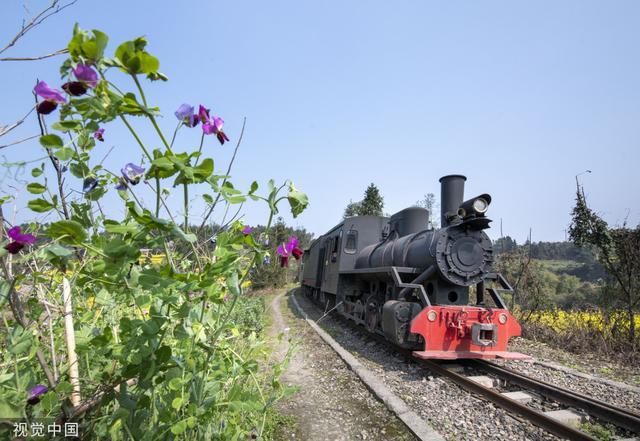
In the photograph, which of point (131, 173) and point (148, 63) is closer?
point (148, 63)

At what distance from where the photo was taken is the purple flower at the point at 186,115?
1.38 meters

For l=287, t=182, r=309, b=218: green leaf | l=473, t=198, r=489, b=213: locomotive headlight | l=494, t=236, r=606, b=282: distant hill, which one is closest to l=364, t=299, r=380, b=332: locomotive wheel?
l=473, t=198, r=489, b=213: locomotive headlight

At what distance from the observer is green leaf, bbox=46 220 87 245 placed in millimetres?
1008

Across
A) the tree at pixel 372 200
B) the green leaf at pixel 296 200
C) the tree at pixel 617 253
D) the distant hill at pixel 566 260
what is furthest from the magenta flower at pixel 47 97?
the distant hill at pixel 566 260

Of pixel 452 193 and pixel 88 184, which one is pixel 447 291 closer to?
pixel 452 193

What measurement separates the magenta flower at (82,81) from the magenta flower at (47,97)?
0.10 meters

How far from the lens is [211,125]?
1.43 meters

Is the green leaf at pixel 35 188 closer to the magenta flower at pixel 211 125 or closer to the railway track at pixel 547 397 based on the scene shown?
the magenta flower at pixel 211 125

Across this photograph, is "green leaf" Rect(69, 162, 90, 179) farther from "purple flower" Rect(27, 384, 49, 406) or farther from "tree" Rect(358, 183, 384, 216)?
"tree" Rect(358, 183, 384, 216)

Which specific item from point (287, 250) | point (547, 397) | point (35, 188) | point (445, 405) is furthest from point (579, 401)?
point (35, 188)

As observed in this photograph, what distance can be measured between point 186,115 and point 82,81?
17.5 inches

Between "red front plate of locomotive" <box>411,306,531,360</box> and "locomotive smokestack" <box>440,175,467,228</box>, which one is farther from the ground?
"locomotive smokestack" <box>440,175,467,228</box>

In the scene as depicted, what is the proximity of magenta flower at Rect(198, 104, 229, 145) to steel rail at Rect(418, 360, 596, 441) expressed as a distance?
412 centimetres

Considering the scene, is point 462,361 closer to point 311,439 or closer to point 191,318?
point 311,439
